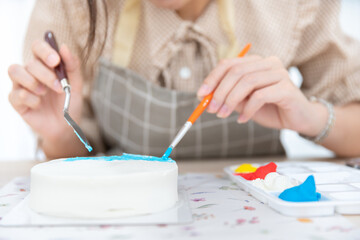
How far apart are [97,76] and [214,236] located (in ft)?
2.31

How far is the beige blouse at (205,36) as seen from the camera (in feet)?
3.16

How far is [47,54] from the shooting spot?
733 mm

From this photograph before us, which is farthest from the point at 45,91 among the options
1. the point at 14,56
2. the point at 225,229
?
the point at 14,56

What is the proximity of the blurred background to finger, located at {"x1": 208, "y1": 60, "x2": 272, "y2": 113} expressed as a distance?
1.76m

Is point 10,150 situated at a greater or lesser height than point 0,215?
lesser

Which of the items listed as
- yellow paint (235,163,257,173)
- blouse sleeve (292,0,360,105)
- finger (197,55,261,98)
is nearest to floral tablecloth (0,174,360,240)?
yellow paint (235,163,257,173)

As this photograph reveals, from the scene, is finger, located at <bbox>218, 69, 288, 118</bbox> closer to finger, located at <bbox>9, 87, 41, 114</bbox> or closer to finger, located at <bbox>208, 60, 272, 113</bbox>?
finger, located at <bbox>208, 60, 272, 113</bbox>

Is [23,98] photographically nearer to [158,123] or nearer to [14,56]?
[158,123]

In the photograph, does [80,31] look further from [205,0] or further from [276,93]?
[276,93]

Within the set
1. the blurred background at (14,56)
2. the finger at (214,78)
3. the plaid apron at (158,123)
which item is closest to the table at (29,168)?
the plaid apron at (158,123)

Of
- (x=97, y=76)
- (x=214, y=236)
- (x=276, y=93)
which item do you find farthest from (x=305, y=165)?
(x=97, y=76)

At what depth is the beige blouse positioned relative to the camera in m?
0.96

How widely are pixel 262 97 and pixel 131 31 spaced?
0.43 metres

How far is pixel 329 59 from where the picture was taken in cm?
100
